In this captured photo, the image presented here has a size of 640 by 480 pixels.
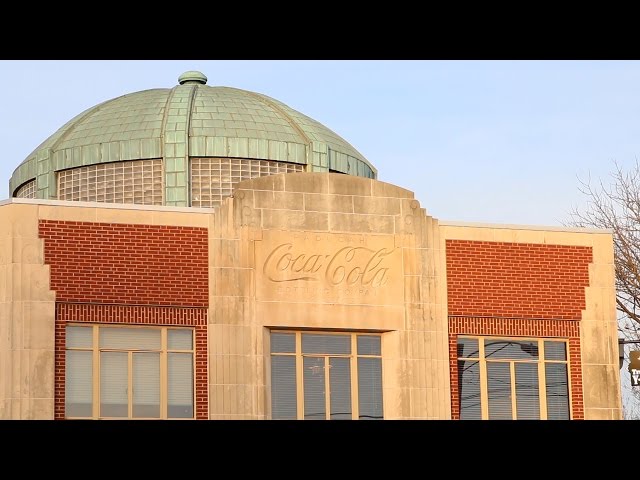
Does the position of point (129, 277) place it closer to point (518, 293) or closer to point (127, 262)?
point (127, 262)

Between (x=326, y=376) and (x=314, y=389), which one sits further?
(x=326, y=376)

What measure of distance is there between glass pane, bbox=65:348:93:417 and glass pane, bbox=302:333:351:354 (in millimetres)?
4289

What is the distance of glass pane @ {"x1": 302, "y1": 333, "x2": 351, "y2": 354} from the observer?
27406mm

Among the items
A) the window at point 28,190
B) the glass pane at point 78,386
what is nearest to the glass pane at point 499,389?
the glass pane at point 78,386

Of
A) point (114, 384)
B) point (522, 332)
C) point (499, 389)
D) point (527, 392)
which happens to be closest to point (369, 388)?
point (499, 389)

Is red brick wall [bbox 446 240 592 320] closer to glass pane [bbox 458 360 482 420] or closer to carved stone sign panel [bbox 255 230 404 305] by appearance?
glass pane [bbox 458 360 482 420]

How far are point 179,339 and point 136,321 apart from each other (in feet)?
3.07

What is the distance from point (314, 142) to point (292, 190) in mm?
7934

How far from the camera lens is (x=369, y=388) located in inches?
1091

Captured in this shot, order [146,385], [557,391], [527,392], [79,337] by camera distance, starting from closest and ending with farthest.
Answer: [79,337] < [146,385] < [527,392] < [557,391]

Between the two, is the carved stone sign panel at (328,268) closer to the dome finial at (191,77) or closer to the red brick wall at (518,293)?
the red brick wall at (518,293)

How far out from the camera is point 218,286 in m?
26.7

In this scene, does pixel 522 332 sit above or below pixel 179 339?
above
